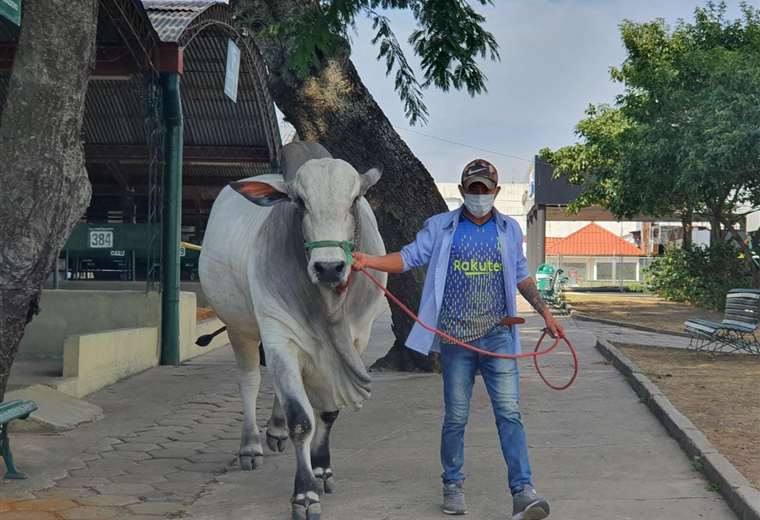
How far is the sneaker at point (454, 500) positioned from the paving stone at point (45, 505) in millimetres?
2248

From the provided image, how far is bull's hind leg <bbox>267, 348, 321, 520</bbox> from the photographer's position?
5.93 meters

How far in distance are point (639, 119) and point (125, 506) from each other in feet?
71.4

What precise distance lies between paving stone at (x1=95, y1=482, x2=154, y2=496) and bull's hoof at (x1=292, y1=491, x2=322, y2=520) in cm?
136

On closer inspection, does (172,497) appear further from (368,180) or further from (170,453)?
(368,180)

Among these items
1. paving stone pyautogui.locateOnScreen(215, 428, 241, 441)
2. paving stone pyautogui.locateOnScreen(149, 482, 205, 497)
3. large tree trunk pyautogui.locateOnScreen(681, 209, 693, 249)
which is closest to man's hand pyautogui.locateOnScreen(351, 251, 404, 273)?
paving stone pyautogui.locateOnScreen(149, 482, 205, 497)

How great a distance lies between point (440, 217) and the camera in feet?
20.5

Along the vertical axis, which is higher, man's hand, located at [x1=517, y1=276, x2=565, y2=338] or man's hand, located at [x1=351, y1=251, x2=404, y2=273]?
man's hand, located at [x1=351, y1=251, x2=404, y2=273]

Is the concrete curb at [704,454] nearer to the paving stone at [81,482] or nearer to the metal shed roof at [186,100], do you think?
the paving stone at [81,482]

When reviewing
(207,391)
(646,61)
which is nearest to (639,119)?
(646,61)

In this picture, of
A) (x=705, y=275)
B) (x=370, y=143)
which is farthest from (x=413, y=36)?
(x=705, y=275)

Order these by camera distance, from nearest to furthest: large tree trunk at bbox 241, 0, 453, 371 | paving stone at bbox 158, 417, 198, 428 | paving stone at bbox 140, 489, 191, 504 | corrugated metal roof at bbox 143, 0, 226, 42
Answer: paving stone at bbox 140, 489, 191, 504
paving stone at bbox 158, 417, 198, 428
large tree trunk at bbox 241, 0, 453, 371
corrugated metal roof at bbox 143, 0, 226, 42

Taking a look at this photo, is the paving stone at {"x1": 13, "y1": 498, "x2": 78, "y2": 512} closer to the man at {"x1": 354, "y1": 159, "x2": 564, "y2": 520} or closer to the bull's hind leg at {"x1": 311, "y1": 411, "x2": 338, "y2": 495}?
the bull's hind leg at {"x1": 311, "y1": 411, "x2": 338, "y2": 495}

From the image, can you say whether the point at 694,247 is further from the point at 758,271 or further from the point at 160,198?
the point at 160,198

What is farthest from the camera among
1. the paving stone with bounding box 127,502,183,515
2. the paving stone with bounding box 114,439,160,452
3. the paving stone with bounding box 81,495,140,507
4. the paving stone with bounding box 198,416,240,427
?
the paving stone with bounding box 198,416,240,427
